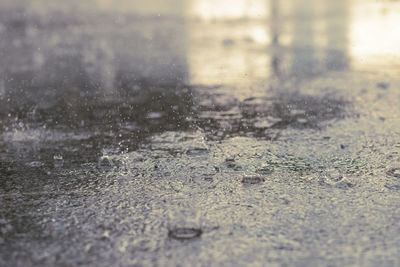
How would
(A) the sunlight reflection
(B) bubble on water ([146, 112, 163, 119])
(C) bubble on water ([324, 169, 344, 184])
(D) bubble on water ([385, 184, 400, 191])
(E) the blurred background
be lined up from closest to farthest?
(D) bubble on water ([385, 184, 400, 191]) → (C) bubble on water ([324, 169, 344, 184]) → (B) bubble on water ([146, 112, 163, 119]) → (E) the blurred background → (A) the sunlight reflection

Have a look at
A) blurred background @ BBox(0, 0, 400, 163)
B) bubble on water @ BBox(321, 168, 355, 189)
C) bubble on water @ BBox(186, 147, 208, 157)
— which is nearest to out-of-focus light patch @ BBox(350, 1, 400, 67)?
blurred background @ BBox(0, 0, 400, 163)

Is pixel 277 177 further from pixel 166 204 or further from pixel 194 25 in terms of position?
pixel 194 25

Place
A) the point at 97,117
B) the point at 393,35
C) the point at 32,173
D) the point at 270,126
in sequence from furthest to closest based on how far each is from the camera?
the point at 393,35, the point at 97,117, the point at 270,126, the point at 32,173

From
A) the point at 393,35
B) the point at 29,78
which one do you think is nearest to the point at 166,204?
the point at 29,78

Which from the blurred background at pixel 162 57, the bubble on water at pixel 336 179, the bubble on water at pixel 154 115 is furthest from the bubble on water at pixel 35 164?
the bubble on water at pixel 336 179

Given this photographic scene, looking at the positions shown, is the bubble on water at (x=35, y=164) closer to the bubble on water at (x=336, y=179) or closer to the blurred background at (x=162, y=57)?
the blurred background at (x=162, y=57)

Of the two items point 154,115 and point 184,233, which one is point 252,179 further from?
point 154,115

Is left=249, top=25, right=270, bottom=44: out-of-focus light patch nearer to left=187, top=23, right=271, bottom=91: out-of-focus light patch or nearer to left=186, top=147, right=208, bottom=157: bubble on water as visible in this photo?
left=187, top=23, right=271, bottom=91: out-of-focus light patch
